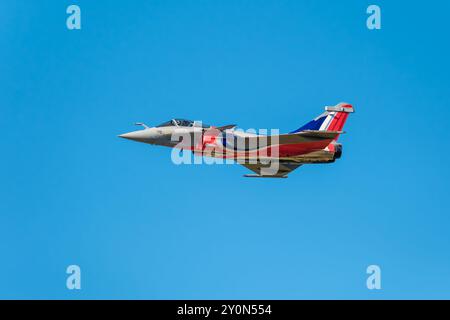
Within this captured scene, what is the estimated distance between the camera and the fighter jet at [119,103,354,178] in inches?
1604

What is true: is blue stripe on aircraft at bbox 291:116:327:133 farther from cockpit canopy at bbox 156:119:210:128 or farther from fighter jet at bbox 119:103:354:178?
cockpit canopy at bbox 156:119:210:128

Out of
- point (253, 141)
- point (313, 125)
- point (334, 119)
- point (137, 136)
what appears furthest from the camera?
point (137, 136)

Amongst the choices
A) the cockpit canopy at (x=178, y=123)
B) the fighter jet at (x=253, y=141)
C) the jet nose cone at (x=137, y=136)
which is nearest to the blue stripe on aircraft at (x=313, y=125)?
the fighter jet at (x=253, y=141)

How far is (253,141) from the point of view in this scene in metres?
41.5

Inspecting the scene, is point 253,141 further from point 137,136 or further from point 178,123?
point 137,136

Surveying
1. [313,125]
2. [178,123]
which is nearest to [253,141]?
[313,125]

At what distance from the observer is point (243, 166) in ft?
149

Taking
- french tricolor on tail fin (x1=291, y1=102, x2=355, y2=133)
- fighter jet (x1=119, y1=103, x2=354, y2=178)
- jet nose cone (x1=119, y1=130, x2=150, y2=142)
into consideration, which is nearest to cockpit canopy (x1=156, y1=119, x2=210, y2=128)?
fighter jet (x1=119, y1=103, x2=354, y2=178)

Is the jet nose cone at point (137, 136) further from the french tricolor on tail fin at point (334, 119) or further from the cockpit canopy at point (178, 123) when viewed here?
the french tricolor on tail fin at point (334, 119)

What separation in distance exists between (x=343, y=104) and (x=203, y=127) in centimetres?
761

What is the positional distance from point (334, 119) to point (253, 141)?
14.9 feet
